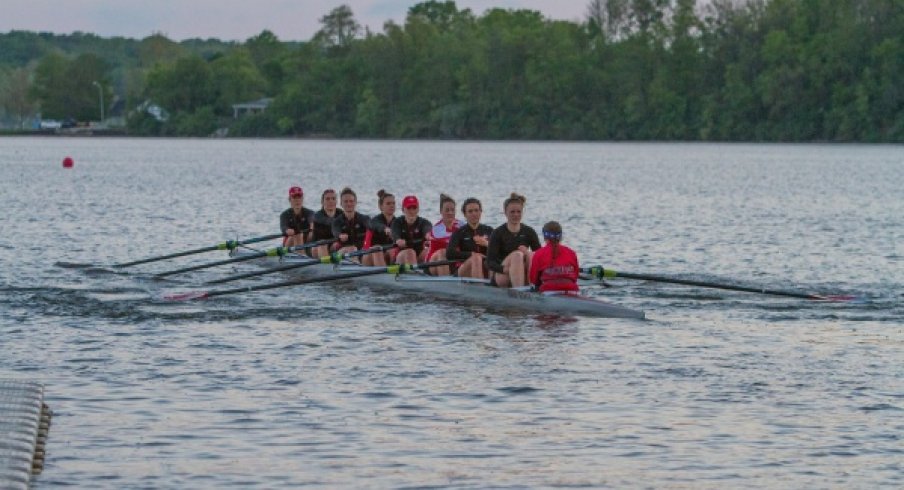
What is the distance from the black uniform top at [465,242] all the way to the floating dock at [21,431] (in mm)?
7843

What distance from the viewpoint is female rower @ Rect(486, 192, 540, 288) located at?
18.9 meters

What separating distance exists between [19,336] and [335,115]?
497 feet

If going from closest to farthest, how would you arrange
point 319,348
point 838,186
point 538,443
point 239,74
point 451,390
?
1. point 538,443
2. point 451,390
3. point 319,348
4. point 838,186
5. point 239,74

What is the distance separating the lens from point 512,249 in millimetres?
19281

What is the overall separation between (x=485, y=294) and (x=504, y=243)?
85cm

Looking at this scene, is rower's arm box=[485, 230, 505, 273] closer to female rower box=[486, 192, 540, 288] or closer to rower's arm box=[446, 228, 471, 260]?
female rower box=[486, 192, 540, 288]

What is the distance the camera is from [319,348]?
16.7 metres

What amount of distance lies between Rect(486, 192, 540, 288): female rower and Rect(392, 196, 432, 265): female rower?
281cm

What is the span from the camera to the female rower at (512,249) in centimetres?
1892

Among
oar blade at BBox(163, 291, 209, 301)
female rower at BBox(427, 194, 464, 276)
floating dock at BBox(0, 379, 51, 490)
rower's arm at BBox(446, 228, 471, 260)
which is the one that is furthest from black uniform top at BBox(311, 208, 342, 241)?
floating dock at BBox(0, 379, 51, 490)

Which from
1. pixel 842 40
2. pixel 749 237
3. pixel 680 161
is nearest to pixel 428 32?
pixel 842 40

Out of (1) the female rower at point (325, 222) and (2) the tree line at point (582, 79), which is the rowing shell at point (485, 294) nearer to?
(1) the female rower at point (325, 222)

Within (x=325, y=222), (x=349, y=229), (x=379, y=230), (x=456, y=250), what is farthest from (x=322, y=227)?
(x=456, y=250)

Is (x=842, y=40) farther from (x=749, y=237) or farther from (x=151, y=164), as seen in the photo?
(x=749, y=237)
